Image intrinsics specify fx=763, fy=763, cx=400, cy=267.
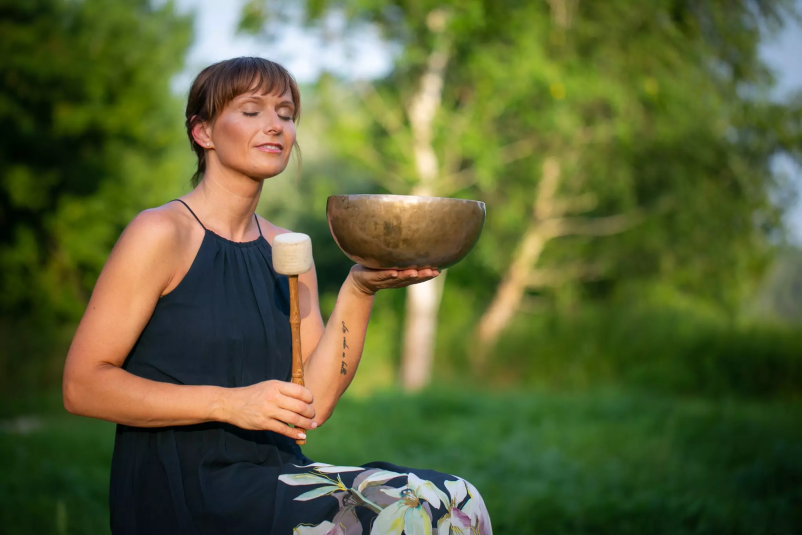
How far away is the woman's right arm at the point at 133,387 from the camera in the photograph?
5.12 ft

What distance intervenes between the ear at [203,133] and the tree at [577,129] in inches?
268

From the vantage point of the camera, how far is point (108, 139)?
1162cm

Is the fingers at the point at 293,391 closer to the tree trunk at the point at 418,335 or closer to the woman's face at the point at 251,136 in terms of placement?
the woman's face at the point at 251,136

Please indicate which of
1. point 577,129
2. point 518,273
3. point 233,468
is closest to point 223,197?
point 233,468

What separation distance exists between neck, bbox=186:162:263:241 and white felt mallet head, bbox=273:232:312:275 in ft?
0.86

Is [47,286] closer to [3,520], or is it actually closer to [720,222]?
[3,520]

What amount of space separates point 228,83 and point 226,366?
68 centimetres

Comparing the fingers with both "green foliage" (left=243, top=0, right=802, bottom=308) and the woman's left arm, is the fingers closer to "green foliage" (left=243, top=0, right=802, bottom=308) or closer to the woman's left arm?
the woman's left arm

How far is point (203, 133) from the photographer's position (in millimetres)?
1922

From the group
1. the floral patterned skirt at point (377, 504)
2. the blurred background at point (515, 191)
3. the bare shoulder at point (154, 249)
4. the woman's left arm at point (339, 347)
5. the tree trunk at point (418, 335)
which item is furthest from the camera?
the tree trunk at point (418, 335)

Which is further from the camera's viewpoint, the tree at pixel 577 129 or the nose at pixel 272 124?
the tree at pixel 577 129

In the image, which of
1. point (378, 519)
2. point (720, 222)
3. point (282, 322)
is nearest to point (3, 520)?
point (282, 322)

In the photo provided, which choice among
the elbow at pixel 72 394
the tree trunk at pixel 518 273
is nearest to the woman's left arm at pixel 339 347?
the elbow at pixel 72 394

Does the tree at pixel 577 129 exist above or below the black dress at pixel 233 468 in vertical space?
above
